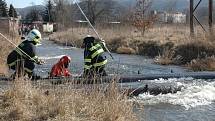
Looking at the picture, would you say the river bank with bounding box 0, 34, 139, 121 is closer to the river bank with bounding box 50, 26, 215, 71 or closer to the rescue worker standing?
the rescue worker standing

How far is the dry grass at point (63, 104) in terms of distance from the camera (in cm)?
738

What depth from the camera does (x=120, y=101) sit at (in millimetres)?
7562

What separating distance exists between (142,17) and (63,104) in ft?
105

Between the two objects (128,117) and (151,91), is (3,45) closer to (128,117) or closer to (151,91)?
(151,91)

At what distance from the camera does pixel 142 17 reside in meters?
39.0

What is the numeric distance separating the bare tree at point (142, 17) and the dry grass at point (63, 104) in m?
27.7

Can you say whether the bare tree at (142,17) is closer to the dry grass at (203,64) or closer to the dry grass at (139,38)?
A: the dry grass at (139,38)

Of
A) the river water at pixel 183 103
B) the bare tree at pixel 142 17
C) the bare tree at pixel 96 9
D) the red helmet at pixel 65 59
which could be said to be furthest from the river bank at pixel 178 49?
the bare tree at pixel 96 9

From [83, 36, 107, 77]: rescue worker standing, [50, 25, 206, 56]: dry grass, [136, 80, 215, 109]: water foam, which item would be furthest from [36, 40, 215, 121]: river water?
[50, 25, 206, 56]: dry grass

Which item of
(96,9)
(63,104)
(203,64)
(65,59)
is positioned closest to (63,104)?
(63,104)

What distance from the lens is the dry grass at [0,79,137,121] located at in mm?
7375

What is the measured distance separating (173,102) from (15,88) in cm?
533

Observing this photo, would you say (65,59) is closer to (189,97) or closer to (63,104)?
(189,97)

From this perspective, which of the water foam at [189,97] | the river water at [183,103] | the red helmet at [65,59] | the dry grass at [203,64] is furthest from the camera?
the dry grass at [203,64]
